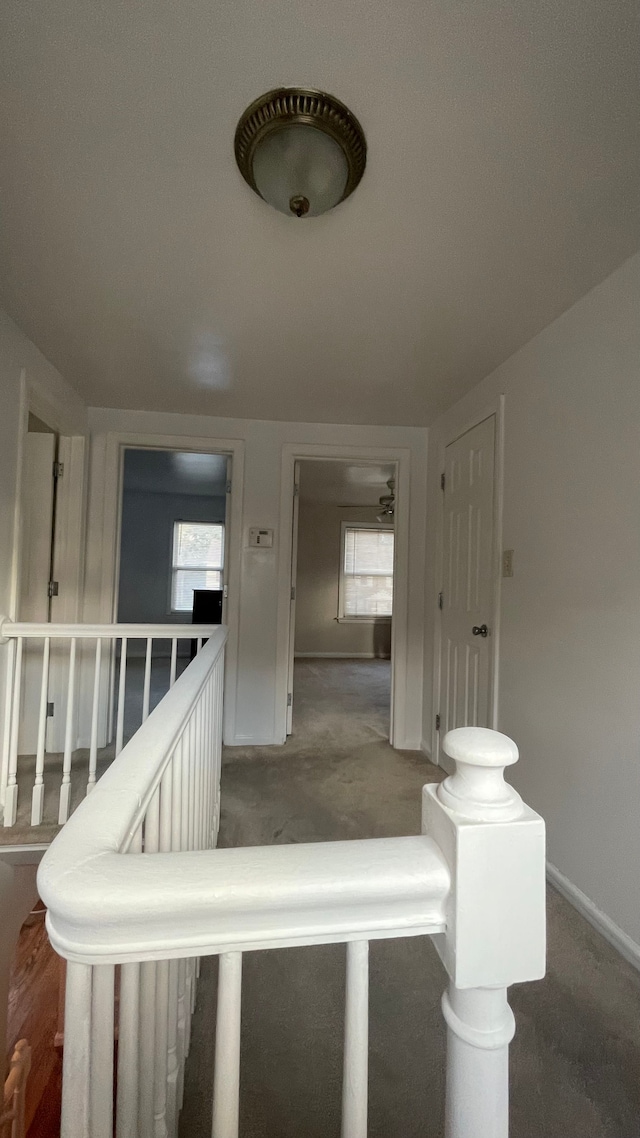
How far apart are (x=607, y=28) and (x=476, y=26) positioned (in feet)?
0.82

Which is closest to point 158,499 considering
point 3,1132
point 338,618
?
point 338,618

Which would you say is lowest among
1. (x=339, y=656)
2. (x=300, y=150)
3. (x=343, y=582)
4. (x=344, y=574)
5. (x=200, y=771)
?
(x=339, y=656)

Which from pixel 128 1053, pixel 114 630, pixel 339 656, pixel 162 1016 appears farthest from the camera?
pixel 339 656

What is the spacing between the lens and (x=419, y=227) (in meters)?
1.39

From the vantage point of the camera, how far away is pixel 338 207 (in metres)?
1.31

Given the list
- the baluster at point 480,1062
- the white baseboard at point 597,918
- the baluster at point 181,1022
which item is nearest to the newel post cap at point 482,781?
the baluster at point 480,1062

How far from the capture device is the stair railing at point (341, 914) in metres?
0.39

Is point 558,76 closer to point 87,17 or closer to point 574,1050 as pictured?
point 87,17

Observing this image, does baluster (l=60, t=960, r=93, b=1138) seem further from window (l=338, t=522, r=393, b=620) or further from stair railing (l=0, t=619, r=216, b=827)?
window (l=338, t=522, r=393, b=620)

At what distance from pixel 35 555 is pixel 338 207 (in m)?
2.44

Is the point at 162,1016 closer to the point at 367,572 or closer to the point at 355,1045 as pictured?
the point at 355,1045

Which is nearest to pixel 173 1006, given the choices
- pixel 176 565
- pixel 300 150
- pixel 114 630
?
pixel 114 630

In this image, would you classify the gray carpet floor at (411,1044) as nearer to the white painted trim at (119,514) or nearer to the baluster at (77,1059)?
the baluster at (77,1059)

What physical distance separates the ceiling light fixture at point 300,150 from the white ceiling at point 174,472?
10.7 feet
